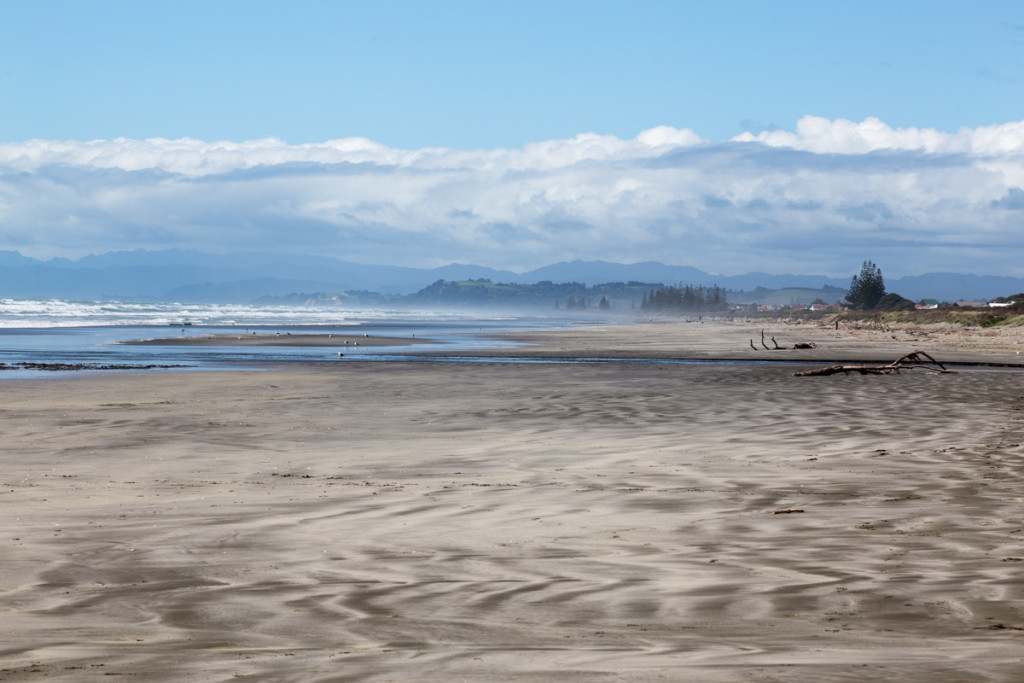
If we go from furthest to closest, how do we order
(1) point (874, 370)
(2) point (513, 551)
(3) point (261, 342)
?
(3) point (261, 342) → (1) point (874, 370) → (2) point (513, 551)

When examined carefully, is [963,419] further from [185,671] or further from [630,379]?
[185,671]

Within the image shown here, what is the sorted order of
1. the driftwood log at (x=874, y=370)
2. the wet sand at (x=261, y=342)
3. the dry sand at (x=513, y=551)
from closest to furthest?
1. the dry sand at (x=513, y=551)
2. the driftwood log at (x=874, y=370)
3. the wet sand at (x=261, y=342)

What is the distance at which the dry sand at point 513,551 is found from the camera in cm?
577

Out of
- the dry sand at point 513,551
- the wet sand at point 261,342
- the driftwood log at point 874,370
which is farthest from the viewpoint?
the wet sand at point 261,342

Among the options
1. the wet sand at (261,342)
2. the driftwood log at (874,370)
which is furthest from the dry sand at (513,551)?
the wet sand at (261,342)

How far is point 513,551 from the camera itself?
27.7ft

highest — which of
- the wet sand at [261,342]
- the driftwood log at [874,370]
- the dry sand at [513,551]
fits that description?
the wet sand at [261,342]

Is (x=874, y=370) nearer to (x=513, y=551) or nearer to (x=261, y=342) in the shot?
(x=513, y=551)

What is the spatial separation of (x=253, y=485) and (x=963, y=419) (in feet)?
46.8

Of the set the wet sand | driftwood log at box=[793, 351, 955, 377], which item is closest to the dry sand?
driftwood log at box=[793, 351, 955, 377]

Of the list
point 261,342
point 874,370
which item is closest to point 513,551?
point 874,370

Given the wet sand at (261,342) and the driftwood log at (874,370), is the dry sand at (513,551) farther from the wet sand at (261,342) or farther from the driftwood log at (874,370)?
the wet sand at (261,342)

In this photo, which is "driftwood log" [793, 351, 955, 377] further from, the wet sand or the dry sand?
the wet sand

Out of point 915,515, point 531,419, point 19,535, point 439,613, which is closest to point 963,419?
point 531,419
